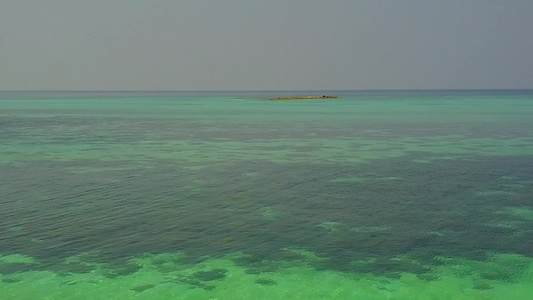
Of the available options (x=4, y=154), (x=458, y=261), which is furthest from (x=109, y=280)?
(x=4, y=154)

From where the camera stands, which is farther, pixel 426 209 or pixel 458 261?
pixel 426 209

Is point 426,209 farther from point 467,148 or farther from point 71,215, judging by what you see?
point 467,148

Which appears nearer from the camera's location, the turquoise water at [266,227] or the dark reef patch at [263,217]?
the turquoise water at [266,227]

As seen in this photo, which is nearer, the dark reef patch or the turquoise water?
the turquoise water

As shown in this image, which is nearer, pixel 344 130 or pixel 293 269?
pixel 293 269

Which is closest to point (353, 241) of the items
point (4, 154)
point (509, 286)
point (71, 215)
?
point (509, 286)

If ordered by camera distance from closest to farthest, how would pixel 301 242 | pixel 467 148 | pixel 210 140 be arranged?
pixel 301 242
pixel 467 148
pixel 210 140

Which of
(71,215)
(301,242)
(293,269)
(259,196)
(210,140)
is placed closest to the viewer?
(293,269)

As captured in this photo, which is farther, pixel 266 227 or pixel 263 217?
pixel 263 217

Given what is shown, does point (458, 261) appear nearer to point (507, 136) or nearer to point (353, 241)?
point (353, 241)
